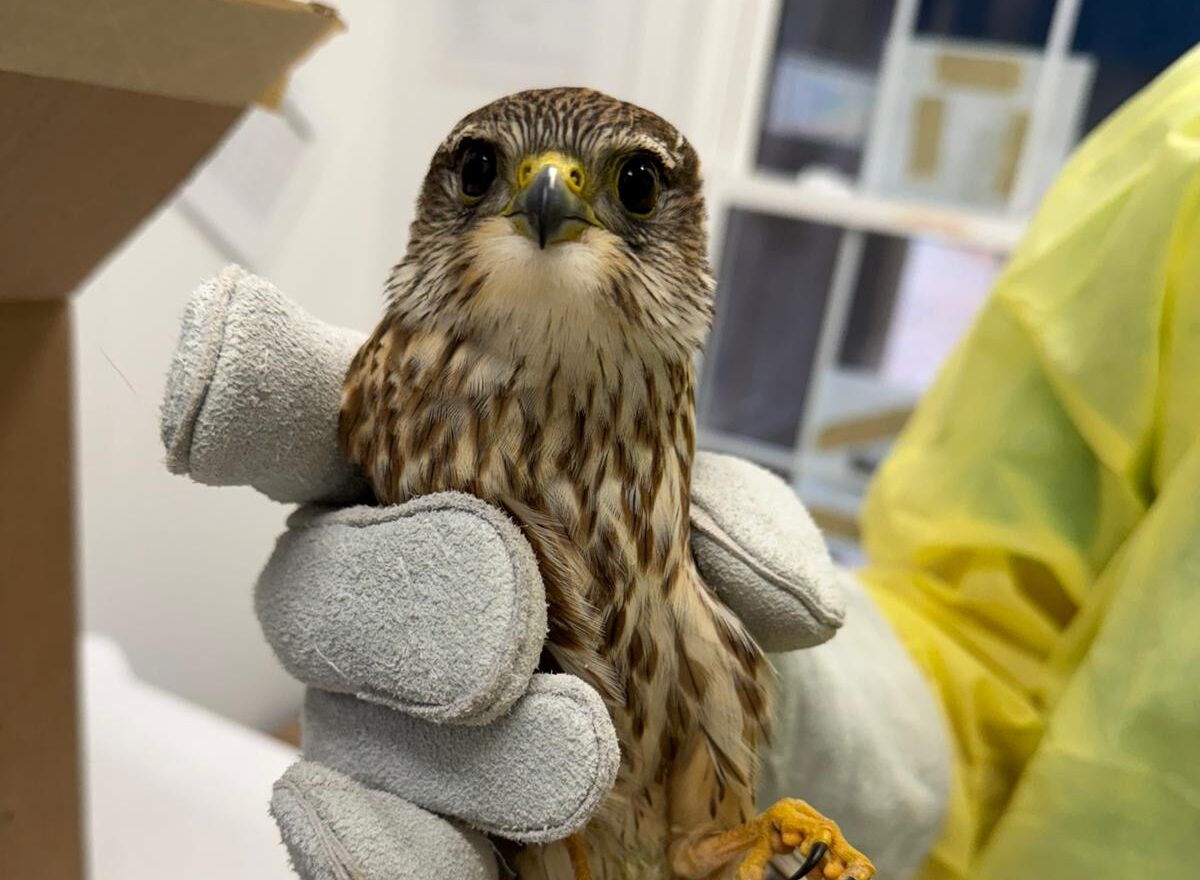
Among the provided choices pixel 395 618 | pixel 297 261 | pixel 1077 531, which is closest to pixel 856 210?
pixel 1077 531

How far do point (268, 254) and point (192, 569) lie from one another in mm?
331

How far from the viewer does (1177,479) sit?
2.28ft

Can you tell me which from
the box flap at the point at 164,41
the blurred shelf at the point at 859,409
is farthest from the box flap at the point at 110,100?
the blurred shelf at the point at 859,409

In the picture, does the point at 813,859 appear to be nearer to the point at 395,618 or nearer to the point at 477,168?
the point at 395,618

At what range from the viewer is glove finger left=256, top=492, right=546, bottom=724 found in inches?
17.7

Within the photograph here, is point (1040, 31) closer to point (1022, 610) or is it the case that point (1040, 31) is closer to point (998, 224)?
point (998, 224)

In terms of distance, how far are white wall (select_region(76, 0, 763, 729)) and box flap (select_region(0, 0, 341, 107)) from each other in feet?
0.36

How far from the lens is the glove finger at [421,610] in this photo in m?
0.45

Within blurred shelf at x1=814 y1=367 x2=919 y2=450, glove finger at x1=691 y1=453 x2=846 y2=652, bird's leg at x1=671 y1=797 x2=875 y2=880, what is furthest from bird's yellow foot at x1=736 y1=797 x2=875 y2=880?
blurred shelf at x1=814 y1=367 x2=919 y2=450

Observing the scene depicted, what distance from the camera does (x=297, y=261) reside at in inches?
29.5

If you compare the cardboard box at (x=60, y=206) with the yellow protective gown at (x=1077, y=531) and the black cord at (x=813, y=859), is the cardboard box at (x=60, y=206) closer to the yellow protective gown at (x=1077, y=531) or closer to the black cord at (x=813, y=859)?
the black cord at (x=813, y=859)

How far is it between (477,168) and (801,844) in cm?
40

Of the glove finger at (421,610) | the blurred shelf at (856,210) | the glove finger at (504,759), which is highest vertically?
the blurred shelf at (856,210)

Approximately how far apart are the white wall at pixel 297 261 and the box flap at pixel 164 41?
4.3 inches
